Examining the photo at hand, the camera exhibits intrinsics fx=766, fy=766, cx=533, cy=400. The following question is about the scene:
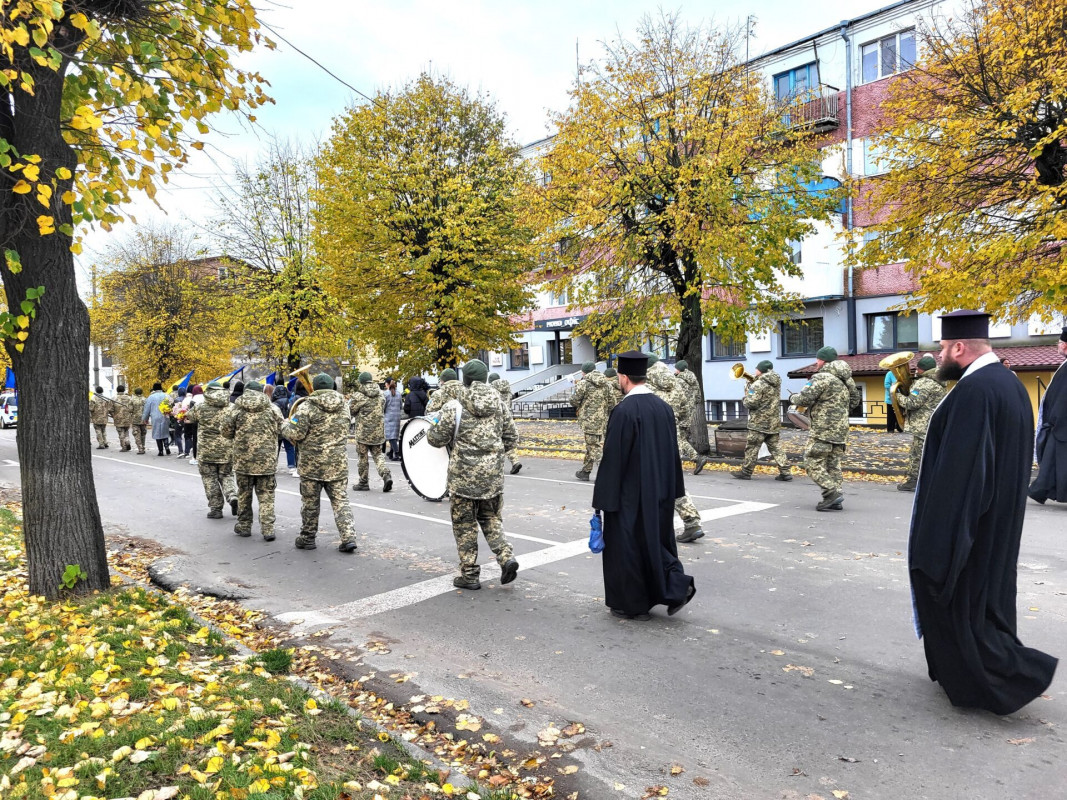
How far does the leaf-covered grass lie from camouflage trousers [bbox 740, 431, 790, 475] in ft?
34.2

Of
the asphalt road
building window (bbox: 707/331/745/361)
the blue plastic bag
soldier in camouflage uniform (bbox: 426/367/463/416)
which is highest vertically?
building window (bbox: 707/331/745/361)

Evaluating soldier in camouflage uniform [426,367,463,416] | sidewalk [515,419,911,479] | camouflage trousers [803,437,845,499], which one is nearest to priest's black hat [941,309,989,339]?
camouflage trousers [803,437,845,499]

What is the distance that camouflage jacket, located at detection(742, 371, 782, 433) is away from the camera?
1345 cm

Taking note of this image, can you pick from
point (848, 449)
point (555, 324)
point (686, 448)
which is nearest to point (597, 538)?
point (686, 448)

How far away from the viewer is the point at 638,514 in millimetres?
5918

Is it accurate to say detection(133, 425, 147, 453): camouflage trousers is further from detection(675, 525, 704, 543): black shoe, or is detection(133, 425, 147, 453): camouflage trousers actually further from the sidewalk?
detection(675, 525, 704, 543): black shoe

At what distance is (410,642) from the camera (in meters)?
5.66

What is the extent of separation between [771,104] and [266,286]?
19733 millimetres

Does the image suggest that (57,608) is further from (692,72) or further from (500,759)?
(692,72)

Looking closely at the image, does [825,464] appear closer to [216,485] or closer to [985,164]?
[985,164]

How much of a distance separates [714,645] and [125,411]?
2395 centimetres

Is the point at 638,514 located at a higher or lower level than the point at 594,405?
lower

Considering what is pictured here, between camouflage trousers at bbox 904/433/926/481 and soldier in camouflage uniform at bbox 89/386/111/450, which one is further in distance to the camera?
soldier in camouflage uniform at bbox 89/386/111/450

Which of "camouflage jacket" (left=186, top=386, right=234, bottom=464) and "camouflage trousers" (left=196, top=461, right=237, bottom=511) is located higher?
"camouflage jacket" (left=186, top=386, right=234, bottom=464)
